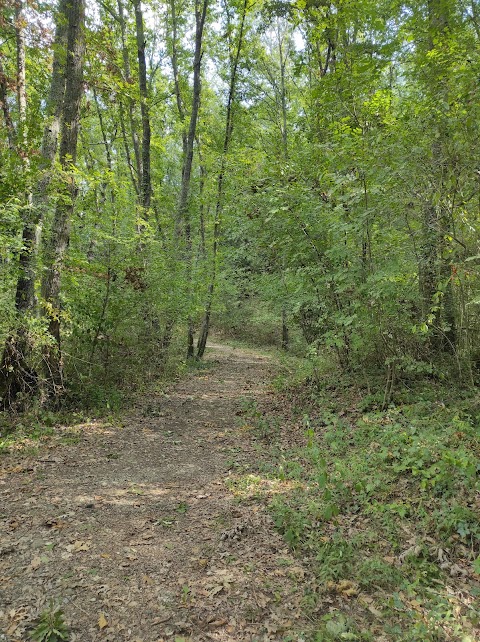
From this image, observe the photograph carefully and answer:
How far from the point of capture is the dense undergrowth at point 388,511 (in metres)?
2.97

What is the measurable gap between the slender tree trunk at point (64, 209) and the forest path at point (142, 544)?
137 centimetres

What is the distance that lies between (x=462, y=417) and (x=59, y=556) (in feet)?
16.3

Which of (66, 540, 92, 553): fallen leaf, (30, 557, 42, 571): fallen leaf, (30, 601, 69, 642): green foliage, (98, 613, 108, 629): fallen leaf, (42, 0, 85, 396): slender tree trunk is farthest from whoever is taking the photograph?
(42, 0, 85, 396): slender tree trunk

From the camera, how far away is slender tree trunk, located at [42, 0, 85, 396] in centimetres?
698

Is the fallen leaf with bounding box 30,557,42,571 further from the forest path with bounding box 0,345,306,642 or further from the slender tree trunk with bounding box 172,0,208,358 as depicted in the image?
the slender tree trunk with bounding box 172,0,208,358

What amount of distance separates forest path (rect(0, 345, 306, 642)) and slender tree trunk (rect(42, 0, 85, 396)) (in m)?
1.37

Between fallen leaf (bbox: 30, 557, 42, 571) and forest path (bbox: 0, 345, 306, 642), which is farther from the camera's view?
fallen leaf (bbox: 30, 557, 42, 571)

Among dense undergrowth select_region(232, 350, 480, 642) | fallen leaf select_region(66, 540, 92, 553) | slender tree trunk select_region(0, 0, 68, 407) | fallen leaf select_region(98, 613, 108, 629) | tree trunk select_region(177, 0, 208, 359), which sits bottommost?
fallen leaf select_region(98, 613, 108, 629)

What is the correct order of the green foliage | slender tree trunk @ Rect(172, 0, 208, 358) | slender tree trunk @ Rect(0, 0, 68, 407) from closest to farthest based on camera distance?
the green foliage
slender tree trunk @ Rect(0, 0, 68, 407)
slender tree trunk @ Rect(172, 0, 208, 358)

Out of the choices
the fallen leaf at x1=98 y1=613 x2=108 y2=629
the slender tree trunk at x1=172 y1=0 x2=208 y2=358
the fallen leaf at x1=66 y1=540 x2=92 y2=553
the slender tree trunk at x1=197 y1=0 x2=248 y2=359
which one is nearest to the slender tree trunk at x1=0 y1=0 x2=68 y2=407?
the fallen leaf at x1=66 y1=540 x2=92 y2=553

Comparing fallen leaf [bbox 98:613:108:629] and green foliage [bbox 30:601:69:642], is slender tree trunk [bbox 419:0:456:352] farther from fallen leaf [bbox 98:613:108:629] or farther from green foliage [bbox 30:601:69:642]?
green foliage [bbox 30:601:69:642]

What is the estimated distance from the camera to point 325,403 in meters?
7.69

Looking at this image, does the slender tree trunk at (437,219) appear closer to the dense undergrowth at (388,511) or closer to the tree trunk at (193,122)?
the dense undergrowth at (388,511)

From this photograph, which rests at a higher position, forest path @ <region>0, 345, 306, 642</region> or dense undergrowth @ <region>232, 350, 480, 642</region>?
dense undergrowth @ <region>232, 350, 480, 642</region>
